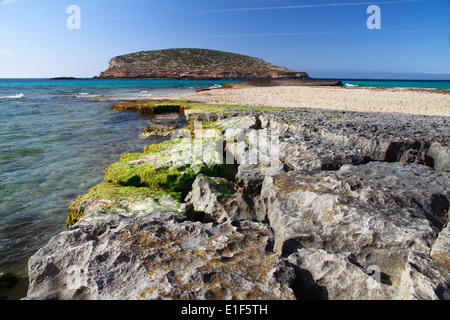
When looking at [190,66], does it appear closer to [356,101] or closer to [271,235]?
[356,101]

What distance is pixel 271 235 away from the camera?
2.50m

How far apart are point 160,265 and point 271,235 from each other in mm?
1085

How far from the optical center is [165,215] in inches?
109

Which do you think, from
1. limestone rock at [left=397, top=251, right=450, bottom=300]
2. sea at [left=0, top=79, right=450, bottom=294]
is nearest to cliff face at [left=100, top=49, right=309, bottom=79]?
sea at [left=0, top=79, right=450, bottom=294]

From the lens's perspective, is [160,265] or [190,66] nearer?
[160,265]

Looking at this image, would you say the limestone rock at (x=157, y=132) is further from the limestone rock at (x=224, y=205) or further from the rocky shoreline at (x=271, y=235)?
the limestone rock at (x=224, y=205)

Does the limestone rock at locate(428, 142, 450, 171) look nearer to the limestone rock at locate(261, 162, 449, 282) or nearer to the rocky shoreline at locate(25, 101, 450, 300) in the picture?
the rocky shoreline at locate(25, 101, 450, 300)

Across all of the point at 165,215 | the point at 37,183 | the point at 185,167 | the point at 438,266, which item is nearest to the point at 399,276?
the point at 438,266

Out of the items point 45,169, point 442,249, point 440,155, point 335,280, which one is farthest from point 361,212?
point 45,169

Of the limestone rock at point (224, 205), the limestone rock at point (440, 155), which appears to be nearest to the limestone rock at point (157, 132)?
the limestone rock at point (224, 205)

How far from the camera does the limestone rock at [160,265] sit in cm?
177

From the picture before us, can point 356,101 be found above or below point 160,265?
above

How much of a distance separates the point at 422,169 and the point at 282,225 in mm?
2372
